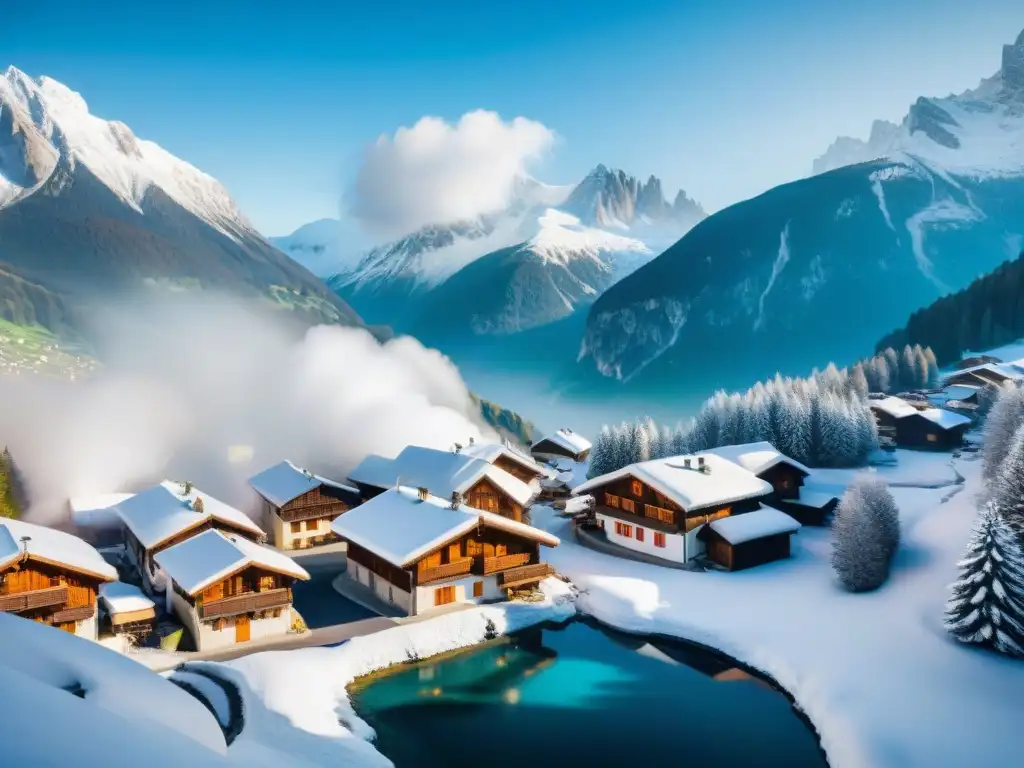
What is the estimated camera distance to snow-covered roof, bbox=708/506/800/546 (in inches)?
1513

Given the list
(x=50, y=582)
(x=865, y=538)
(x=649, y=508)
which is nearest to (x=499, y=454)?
(x=649, y=508)

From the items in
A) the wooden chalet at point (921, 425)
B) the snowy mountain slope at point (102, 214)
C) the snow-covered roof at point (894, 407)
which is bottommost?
the wooden chalet at point (921, 425)

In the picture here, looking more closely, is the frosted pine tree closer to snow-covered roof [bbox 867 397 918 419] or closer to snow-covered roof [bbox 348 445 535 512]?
snow-covered roof [bbox 348 445 535 512]

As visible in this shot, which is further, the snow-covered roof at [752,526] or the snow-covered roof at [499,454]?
the snow-covered roof at [499,454]

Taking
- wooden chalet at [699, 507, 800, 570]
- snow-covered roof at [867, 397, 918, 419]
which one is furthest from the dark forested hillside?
wooden chalet at [699, 507, 800, 570]

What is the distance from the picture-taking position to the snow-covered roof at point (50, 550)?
26.5 metres

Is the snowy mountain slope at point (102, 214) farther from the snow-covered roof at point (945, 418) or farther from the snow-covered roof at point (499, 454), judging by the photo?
the snow-covered roof at point (945, 418)

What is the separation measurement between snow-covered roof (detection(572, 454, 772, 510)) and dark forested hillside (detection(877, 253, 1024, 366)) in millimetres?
97437

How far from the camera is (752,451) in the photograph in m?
51.1

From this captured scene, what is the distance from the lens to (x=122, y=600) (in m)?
28.8

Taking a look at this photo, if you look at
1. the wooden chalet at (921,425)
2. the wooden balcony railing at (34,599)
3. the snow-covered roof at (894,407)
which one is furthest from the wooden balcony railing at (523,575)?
the snow-covered roof at (894,407)

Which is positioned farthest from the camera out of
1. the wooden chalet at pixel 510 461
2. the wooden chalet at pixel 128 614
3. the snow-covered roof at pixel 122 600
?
the wooden chalet at pixel 510 461

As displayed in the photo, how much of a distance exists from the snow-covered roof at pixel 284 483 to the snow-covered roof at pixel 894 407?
2251 inches

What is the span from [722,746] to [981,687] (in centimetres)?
871
